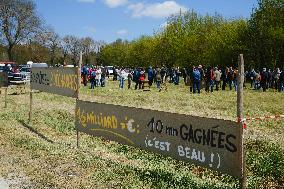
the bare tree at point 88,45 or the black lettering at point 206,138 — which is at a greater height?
the bare tree at point 88,45

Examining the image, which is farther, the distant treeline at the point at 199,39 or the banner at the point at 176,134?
the distant treeline at the point at 199,39

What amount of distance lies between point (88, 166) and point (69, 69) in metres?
4.05

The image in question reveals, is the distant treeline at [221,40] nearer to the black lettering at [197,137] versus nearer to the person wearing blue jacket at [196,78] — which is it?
the person wearing blue jacket at [196,78]

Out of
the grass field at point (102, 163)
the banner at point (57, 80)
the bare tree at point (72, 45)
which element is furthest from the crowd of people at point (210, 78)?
the bare tree at point (72, 45)

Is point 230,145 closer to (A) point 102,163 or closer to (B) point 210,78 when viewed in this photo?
(A) point 102,163

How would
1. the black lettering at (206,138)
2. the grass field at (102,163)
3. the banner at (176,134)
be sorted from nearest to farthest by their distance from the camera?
the banner at (176,134)
the black lettering at (206,138)
the grass field at (102,163)

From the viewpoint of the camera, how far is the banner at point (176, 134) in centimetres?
634

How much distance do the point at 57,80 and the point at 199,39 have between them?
166 feet

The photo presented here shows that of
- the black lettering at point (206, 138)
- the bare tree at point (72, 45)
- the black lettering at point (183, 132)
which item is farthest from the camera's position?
the bare tree at point (72, 45)

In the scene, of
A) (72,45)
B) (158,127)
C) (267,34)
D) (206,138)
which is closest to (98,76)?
(267,34)

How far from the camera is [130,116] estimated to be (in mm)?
8508

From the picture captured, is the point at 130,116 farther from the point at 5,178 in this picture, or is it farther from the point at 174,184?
the point at 5,178

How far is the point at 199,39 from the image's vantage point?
6188 cm

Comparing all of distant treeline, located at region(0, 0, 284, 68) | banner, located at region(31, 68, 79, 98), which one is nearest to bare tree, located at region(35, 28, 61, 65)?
distant treeline, located at region(0, 0, 284, 68)
